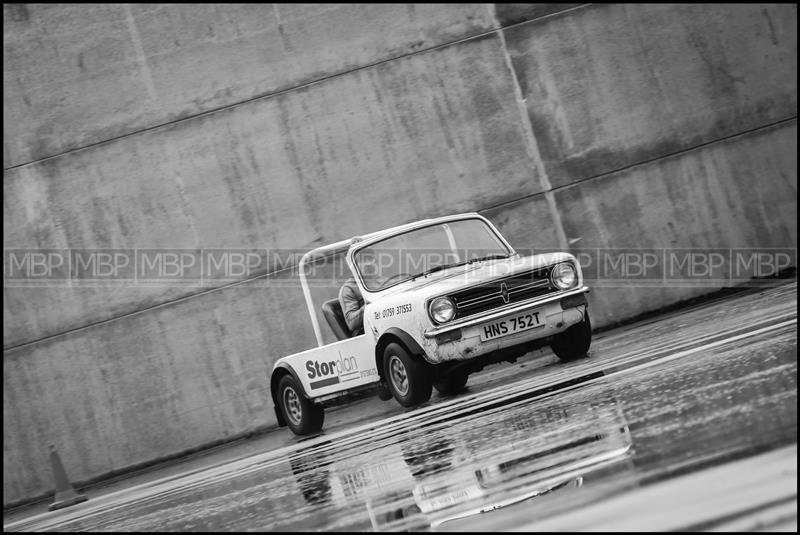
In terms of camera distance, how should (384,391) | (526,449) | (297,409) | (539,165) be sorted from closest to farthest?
1. (526,449)
2. (384,391)
3. (297,409)
4. (539,165)

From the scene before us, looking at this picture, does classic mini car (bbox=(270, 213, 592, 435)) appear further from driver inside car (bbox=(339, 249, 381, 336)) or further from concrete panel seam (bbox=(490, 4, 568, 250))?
concrete panel seam (bbox=(490, 4, 568, 250))

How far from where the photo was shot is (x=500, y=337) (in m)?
9.12

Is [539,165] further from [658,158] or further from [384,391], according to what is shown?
[384,391]

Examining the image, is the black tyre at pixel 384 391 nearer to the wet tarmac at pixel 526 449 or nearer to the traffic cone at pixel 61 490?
the wet tarmac at pixel 526 449

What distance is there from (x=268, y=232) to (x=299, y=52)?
2.35 metres

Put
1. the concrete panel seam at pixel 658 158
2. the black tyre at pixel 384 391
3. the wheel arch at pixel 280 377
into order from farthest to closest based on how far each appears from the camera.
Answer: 1. the concrete panel seam at pixel 658 158
2. the wheel arch at pixel 280 377
3. the black tyre at pixel 384 391

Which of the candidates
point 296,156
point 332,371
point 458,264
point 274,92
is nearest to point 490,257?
point 458,264

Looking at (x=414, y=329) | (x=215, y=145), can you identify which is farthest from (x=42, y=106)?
(x=414, y=329)

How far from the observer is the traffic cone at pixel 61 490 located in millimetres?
10875

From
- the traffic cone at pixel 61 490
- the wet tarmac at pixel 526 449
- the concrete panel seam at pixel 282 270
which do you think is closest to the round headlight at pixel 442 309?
the wet tarmac at pixel 526 449

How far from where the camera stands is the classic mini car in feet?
29.8

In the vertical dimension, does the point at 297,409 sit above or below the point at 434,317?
below

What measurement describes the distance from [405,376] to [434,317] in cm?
64

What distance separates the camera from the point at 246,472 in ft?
27.3
